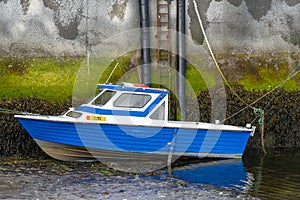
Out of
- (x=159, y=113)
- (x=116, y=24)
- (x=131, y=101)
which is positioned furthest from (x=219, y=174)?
(x=116, y=24)

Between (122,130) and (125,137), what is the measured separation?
193 mm

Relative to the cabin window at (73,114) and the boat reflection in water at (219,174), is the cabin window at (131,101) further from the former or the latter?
the boat reflection in water at (219,174)

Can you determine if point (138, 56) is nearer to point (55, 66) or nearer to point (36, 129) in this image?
point (55, 66)

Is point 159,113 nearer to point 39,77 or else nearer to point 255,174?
point 255,174

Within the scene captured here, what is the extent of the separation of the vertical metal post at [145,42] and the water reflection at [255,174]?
2.47 metres

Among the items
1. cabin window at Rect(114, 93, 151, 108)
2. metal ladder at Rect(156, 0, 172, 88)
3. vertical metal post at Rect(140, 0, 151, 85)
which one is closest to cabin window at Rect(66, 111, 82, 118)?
cabin window at Rect(114, 93, 151, 108)

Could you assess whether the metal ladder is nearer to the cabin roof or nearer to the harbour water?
the cabin roof

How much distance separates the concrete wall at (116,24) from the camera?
1460cm

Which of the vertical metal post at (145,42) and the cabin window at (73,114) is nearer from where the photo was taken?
the cabin window at (73,114)

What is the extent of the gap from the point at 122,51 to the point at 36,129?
3.00 m

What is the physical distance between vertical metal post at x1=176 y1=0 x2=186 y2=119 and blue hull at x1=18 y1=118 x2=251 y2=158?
4.89 feet

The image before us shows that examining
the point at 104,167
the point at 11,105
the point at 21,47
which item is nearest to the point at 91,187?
the point at 104,167

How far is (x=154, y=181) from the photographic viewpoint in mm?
12305

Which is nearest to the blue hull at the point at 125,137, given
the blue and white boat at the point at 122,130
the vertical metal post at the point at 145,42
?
the blue and white boat at the point at 122,130
